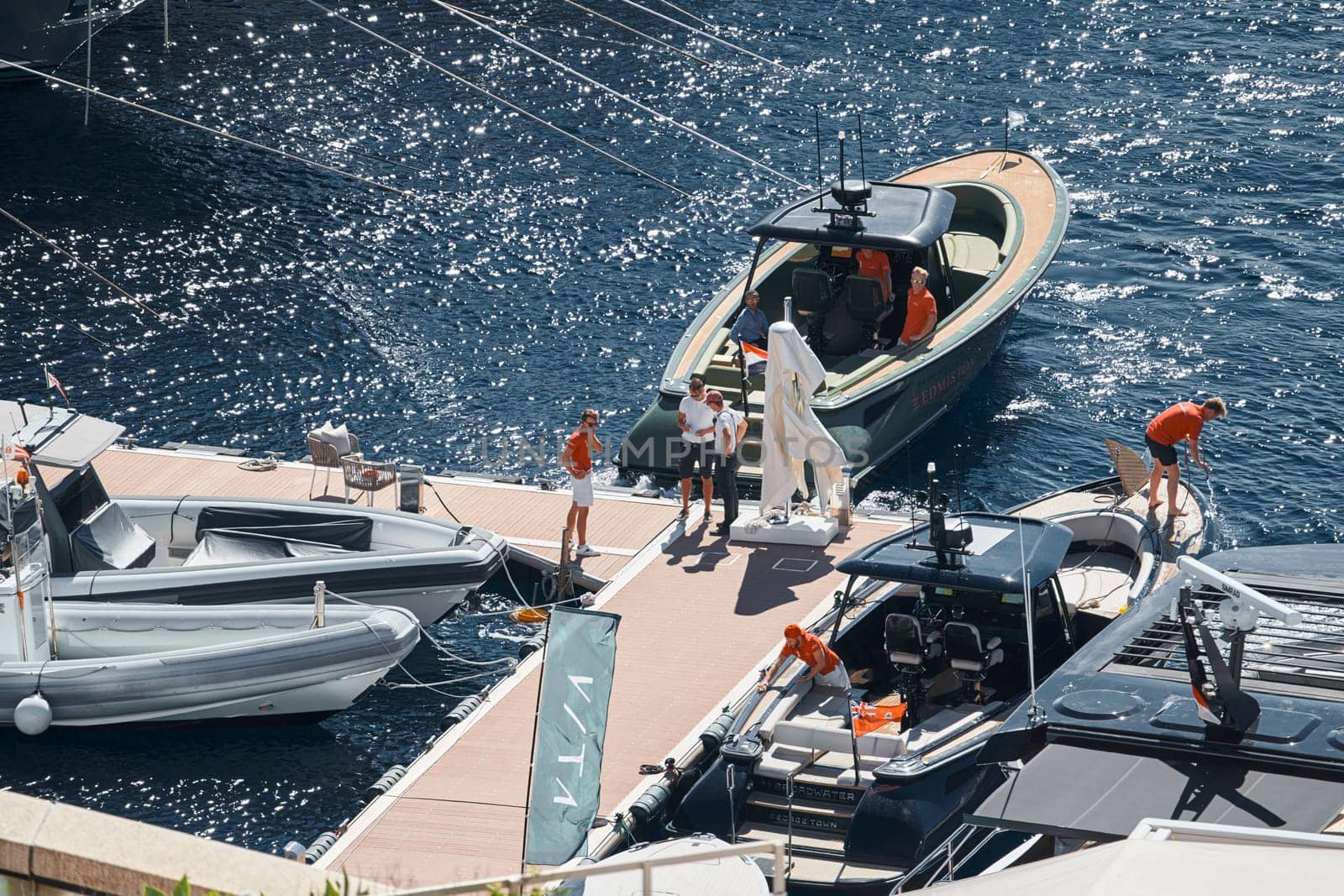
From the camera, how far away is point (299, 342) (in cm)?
2686

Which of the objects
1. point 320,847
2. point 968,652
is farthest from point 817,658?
point 320,847

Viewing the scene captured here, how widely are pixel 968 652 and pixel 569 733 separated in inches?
153

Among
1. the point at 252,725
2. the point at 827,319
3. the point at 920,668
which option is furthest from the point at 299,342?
the point at 920,668

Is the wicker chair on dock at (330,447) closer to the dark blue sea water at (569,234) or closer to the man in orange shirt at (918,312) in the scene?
the dark blue sea water at (569,234)

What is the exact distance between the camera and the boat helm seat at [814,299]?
926 inches

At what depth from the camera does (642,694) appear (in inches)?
655

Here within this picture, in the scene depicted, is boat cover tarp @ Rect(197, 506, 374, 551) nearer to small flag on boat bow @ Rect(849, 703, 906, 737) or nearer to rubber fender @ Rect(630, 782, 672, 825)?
rubber fender @ Rect(630, 782, 672, 825)

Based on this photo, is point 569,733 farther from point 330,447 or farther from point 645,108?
point 645,108

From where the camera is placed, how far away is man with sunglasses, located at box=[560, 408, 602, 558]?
19078 millimetres

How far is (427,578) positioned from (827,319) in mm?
8102

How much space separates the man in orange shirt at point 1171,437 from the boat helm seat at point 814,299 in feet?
20.5

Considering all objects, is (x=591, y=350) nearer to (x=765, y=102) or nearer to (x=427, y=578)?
(x=427, y=578)

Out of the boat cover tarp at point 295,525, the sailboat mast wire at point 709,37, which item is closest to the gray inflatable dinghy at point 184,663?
the boat cover tarp at point 295,525

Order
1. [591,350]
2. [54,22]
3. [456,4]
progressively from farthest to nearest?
[456,4] < [54,22] < [591,350]
